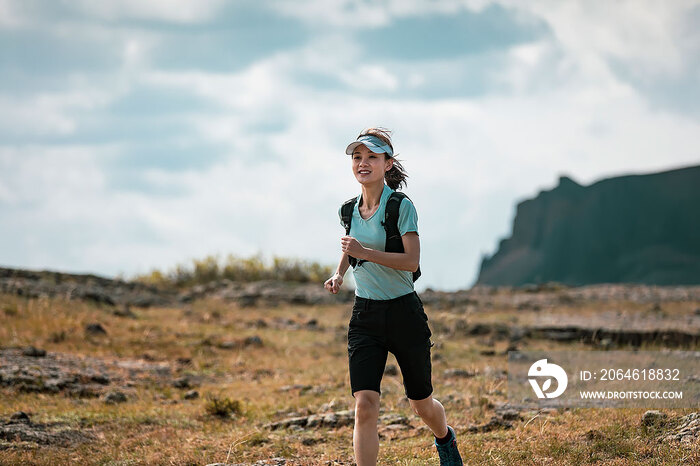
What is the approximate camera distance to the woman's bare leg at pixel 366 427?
4590 millimetres

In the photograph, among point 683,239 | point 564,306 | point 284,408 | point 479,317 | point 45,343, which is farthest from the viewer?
point 683,239

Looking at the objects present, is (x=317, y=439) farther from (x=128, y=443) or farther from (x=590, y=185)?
(x=590, y=185)

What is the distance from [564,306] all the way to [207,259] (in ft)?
43.8

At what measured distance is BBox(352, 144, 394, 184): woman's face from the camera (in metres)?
4.90

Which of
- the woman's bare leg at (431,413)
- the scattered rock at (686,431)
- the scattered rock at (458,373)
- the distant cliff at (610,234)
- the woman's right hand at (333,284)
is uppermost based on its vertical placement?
the distant cliff at (610,234)

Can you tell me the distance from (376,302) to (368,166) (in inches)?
36.4

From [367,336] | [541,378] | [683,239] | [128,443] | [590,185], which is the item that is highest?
[590,185]

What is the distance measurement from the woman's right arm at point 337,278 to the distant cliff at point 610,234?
42439mm

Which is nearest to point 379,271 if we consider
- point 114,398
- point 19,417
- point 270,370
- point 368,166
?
point 368,166

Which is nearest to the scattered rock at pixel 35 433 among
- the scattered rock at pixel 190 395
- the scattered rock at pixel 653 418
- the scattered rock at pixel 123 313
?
the scattered rock at pixel 190 395

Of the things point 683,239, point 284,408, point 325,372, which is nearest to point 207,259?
point 325,372

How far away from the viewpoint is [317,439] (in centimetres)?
697

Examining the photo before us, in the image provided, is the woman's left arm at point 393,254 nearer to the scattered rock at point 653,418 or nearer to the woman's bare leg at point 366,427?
the woman's bare leg at point 366,427

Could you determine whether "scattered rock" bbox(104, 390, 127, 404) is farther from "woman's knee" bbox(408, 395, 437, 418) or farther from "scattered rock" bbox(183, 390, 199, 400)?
"woman's knee" bbox(408, 395, 437, 418)
